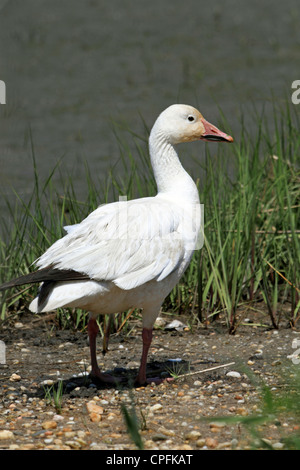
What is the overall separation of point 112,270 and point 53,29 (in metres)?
10.1

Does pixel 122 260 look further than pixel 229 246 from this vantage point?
No

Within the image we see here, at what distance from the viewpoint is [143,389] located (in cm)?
509

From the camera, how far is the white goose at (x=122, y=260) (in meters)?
4.75

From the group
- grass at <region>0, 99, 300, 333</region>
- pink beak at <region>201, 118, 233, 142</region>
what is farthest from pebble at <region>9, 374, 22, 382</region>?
pink beak at <region>201, 118, 233, 142</region>

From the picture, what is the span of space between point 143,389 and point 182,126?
6.17 ft

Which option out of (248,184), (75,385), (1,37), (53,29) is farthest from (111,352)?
(53,29)

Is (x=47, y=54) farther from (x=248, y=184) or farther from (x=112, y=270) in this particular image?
(x=112, y=270)

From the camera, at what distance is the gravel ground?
13.6 feet

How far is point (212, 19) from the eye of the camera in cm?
1489

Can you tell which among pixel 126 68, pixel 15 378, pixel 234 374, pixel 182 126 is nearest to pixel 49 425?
pixel 15 378

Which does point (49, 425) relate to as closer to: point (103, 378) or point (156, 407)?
point (156, 407)

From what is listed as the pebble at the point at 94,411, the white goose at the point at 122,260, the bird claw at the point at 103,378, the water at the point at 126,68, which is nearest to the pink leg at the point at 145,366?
the white goose at the point at 122,260

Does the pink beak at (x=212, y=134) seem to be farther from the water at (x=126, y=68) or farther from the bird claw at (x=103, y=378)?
the water at (x=126, y=68)

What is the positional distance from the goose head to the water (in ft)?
11.4
